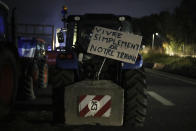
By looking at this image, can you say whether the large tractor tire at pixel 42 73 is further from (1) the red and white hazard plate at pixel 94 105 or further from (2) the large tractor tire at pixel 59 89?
(1) the red and white hazard plate at pixel 94 105

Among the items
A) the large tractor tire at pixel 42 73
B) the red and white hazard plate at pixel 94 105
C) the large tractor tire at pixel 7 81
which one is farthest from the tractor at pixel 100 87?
the large tractor tire at pixel 42 73

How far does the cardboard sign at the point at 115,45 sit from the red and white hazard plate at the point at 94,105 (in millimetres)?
842

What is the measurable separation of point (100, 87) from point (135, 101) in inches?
33.1

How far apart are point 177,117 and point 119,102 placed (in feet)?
7.60

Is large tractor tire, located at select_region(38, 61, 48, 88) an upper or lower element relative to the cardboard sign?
lower

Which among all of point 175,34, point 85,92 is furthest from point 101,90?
point 175,34

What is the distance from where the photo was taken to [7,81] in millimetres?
4395

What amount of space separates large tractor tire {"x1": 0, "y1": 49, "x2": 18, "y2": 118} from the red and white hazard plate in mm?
2667

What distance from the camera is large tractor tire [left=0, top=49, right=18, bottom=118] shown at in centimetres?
424

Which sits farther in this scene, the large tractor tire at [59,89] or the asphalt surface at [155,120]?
the large tractor tire at [59,89]

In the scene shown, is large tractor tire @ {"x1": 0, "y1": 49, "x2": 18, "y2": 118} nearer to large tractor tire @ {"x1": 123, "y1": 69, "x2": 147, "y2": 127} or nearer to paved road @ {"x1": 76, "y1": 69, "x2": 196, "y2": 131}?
paved road @ {"x1": 76, "y1": 69, "x2": 196, "y2": 131}

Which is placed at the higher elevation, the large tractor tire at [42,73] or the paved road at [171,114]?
the large tractor tire at [42,73]

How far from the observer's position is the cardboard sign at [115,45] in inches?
287

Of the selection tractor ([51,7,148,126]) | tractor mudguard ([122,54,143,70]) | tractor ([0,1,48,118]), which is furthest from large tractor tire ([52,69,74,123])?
tractor mudguard ([122,54,143,70])
